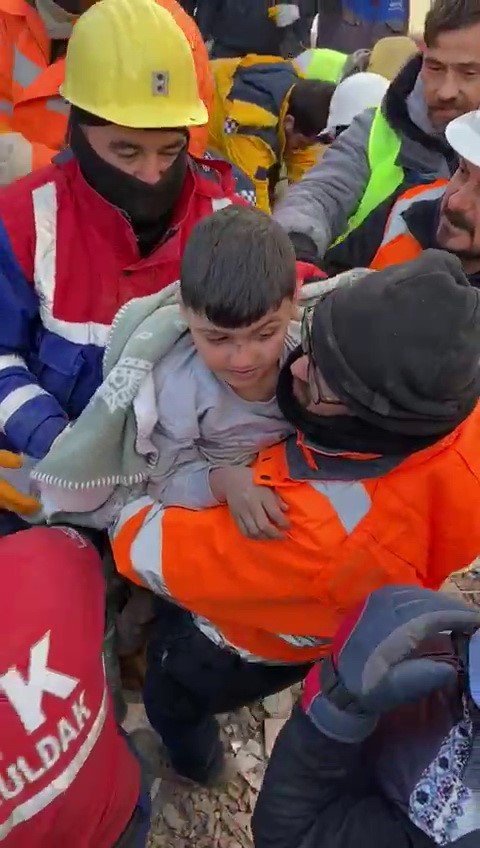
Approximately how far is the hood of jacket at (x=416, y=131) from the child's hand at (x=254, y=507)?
35.5 inches

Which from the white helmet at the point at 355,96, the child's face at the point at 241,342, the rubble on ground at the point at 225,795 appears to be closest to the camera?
the child's face at the point at 241,342

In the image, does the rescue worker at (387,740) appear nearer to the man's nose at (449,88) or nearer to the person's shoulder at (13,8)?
the man's nose at (449,88)

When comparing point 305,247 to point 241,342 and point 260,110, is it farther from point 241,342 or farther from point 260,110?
point 260,110

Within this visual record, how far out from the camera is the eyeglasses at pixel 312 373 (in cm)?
109

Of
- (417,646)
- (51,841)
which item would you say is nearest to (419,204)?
(417,646)

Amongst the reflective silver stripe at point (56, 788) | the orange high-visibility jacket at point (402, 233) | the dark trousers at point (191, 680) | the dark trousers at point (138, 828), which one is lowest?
the dark trousers at point (191, 680)

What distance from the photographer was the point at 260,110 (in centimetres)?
321

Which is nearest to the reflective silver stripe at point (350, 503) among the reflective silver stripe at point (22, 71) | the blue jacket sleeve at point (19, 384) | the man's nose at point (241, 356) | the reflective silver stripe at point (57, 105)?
the man's nose at point (241, 356)

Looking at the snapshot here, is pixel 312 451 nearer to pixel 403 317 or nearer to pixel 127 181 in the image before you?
pixel 403 317

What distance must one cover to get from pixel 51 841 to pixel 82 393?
882 millimetres

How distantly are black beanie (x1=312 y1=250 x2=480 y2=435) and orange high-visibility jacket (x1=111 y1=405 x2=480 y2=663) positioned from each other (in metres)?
0.10

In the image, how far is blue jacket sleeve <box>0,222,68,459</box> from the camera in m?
1.54

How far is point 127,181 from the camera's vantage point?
1.52 m

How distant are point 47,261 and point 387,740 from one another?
106 cm
